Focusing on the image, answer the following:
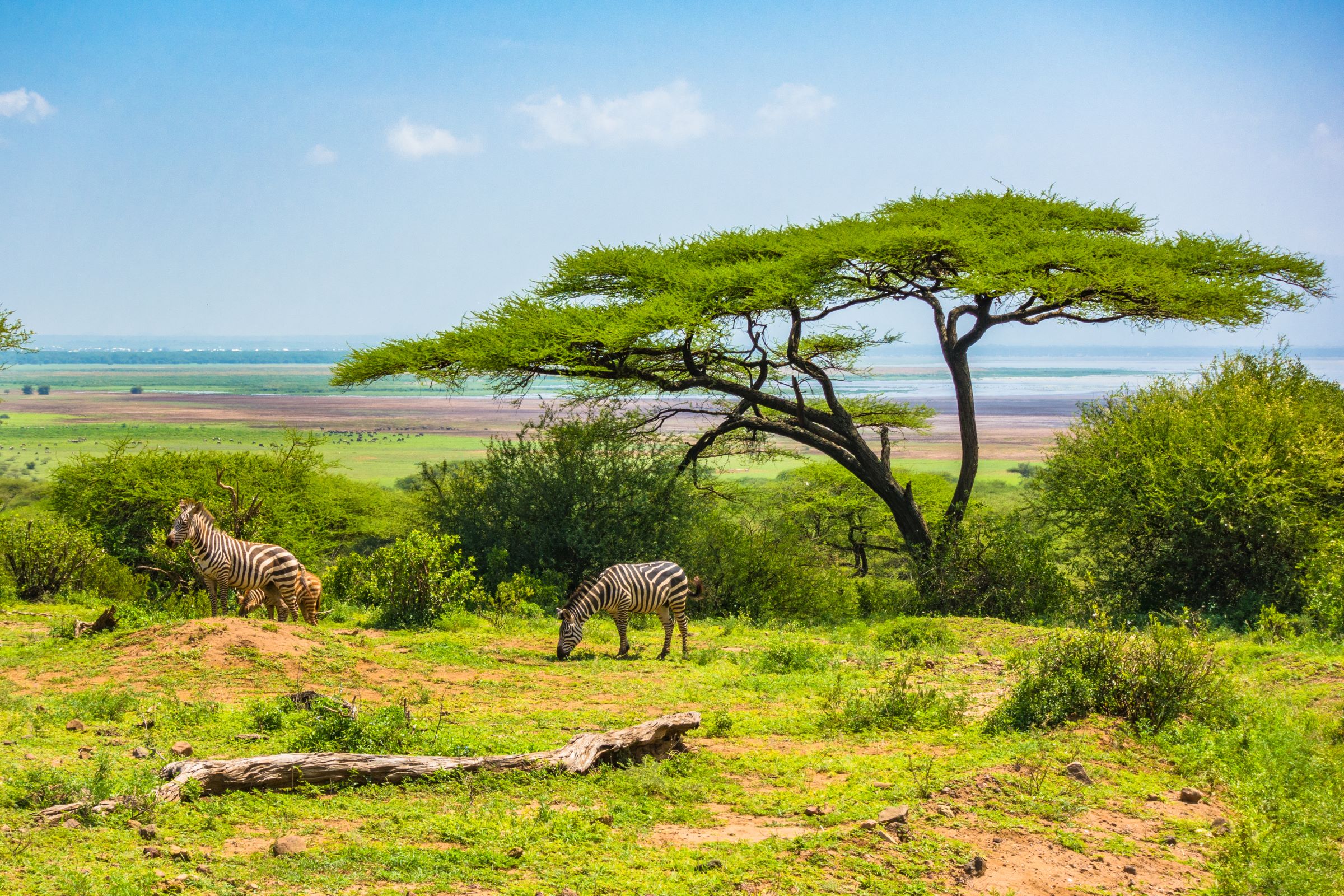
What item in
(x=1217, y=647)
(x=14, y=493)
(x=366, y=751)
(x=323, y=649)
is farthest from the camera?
(x=14, y=493)

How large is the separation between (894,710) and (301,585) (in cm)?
704

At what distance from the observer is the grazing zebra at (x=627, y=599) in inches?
433

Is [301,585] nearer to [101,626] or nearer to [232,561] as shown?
[232,561]

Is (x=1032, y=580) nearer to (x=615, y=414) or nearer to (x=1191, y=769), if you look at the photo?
(x=615, y=414)

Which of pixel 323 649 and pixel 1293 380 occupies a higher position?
pixel 1293 380

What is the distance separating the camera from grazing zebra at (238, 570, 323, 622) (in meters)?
11.8

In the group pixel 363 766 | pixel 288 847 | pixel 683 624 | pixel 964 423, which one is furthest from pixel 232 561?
pixel 964 423

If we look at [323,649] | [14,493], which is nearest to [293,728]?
[323,649]

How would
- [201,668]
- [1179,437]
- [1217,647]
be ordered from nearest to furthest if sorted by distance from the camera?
1. [201,668]
2. [1217,647]
3. [1179,437]

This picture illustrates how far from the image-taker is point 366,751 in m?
6.54

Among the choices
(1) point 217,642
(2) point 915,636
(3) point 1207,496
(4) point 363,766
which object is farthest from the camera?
(3) point 1207,496

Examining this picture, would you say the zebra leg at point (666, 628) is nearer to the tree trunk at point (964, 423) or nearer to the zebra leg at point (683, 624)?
the zebra leg at point (683, 624)

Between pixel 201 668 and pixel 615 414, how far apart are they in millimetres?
12071

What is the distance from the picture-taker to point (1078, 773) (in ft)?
21.8
